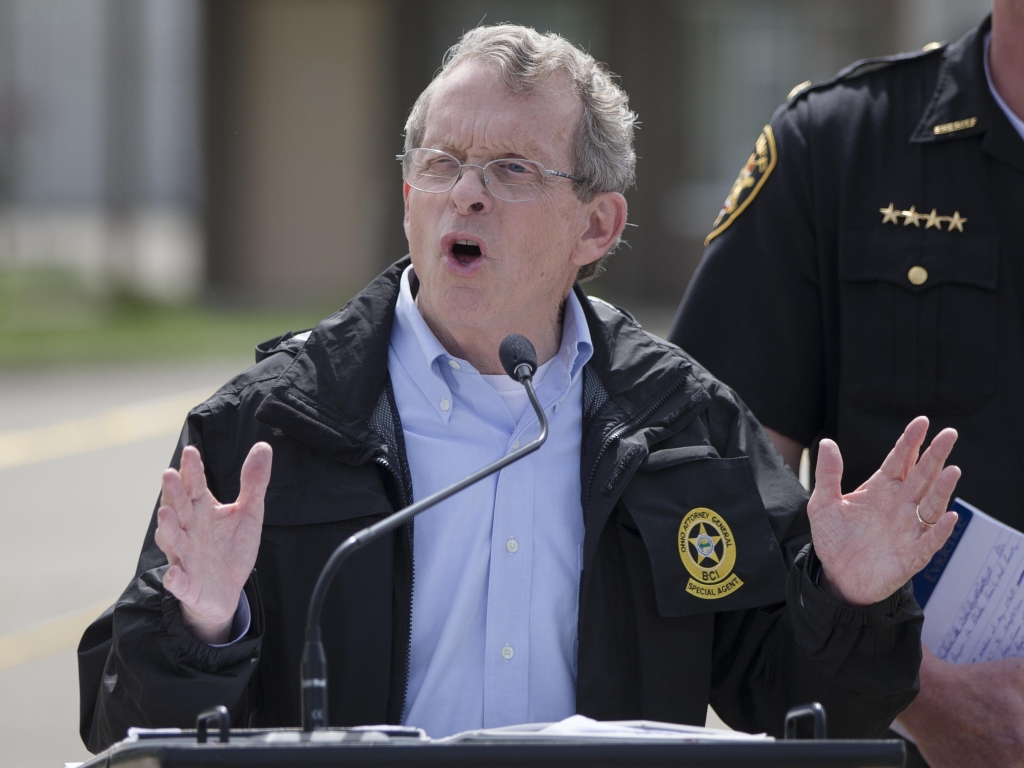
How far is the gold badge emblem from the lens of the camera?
108 inches

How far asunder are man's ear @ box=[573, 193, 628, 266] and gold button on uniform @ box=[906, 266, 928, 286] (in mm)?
599

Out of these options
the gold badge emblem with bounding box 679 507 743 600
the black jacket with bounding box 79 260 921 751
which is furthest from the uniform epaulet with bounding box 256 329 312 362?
the gold badge emblem with bounding box 679 507 743 600

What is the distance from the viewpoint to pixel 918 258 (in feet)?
10.2

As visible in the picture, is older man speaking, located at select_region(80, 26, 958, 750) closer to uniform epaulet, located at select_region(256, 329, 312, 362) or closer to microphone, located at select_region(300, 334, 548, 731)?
uniform epaulet, located at select_region(256, 329, 312, 362)

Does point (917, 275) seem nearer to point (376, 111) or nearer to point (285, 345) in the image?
point (285, 345)

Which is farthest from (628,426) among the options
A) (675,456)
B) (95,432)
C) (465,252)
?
(95,432)

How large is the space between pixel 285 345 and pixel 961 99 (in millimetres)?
1488

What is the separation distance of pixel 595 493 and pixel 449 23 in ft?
52.0

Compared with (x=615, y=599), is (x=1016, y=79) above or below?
above

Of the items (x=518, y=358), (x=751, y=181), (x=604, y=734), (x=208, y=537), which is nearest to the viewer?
(x=604, y=734)

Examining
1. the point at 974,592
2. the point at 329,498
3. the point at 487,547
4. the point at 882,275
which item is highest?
the point at 882,275

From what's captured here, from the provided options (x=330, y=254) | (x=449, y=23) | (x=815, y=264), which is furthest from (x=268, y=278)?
(x=815, y=264)

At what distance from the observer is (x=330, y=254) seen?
60.4ft

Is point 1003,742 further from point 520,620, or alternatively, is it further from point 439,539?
point 439,539
